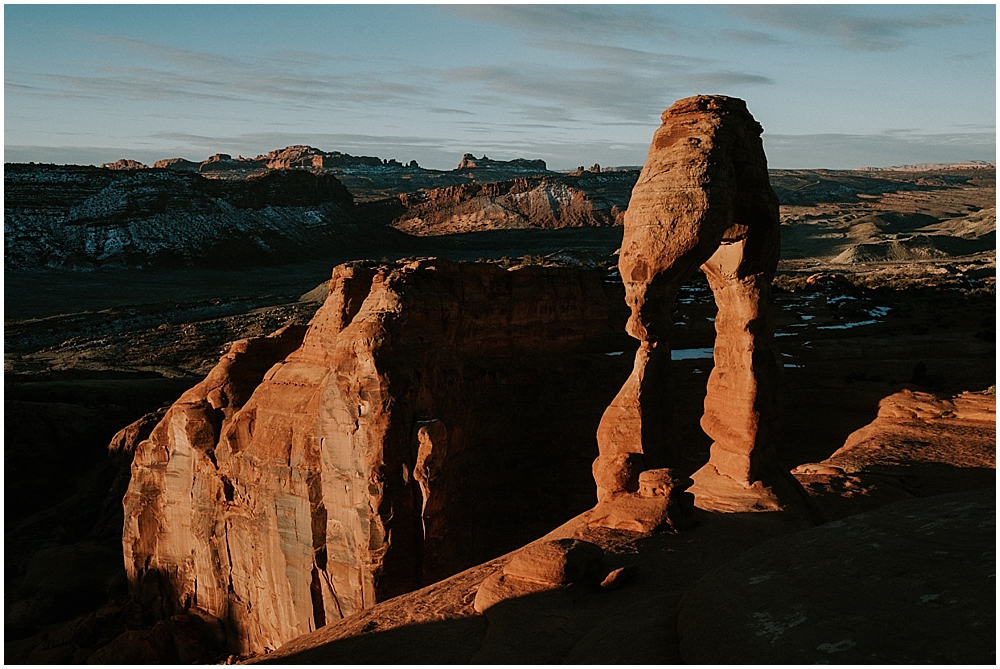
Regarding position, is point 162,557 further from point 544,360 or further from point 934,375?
point 934,375

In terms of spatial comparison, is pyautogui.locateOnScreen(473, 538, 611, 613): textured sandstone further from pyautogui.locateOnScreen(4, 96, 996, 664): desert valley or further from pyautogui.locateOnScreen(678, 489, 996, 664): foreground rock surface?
pyautogui.locateOnScreen(678, 489, 996, 664): foreground rock surface

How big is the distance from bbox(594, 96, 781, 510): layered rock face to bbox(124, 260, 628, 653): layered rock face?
2802 millimetres

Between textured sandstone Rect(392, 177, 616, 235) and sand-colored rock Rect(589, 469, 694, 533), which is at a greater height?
textured sandstone Rect(392, 177, 616, 235)

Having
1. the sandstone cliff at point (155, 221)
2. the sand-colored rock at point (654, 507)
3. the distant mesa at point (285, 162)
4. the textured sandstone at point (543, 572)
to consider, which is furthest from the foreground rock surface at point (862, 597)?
the distant mesa at point (285, 162)

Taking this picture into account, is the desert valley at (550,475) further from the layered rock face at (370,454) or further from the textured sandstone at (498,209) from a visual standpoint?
A: the textured sandstone at (498,209)

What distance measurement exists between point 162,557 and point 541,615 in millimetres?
9738

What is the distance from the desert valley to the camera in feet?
22.4

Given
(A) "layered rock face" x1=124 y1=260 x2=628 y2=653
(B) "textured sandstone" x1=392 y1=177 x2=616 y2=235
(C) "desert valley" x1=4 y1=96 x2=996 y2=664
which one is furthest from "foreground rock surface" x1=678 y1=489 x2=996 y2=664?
(B) "textured sandstone" x1=392 y1=177 x2=616 y2=235

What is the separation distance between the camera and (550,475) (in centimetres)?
1736

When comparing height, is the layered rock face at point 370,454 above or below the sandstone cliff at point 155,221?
below

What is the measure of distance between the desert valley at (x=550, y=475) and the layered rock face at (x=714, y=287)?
0.04 metres

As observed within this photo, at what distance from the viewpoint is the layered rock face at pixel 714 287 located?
11.1 m

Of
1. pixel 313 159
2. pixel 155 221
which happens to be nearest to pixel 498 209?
pixel 155 221

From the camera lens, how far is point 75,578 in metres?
19.5
